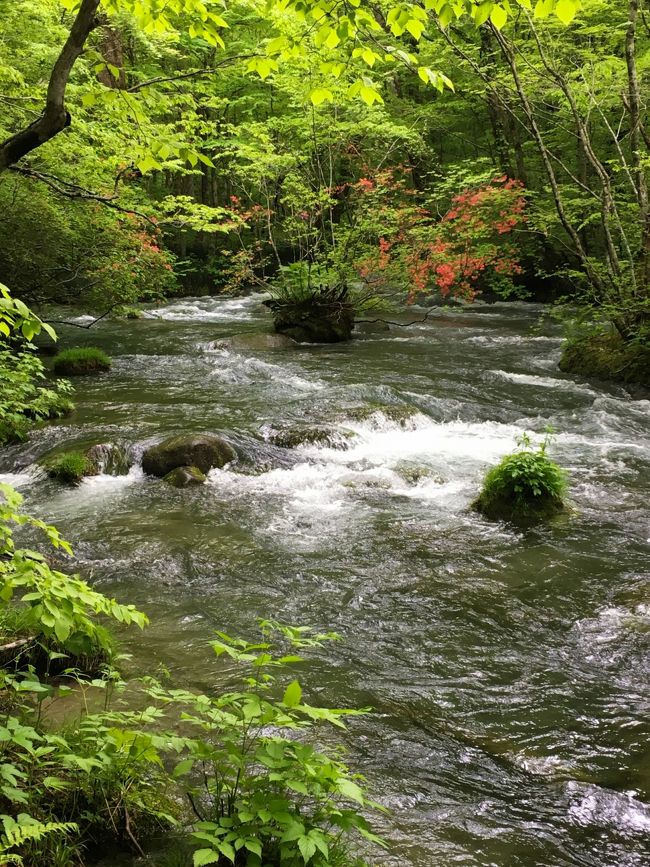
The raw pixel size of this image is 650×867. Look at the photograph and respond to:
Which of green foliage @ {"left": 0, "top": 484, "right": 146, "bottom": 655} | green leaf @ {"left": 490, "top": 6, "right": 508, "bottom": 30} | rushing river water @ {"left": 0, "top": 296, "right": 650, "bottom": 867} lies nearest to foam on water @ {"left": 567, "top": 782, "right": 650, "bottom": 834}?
rushing river water @ {"left": 0, "top": 296, "right": 650, "bottom": 867}

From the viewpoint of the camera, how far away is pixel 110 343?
17.1 meters

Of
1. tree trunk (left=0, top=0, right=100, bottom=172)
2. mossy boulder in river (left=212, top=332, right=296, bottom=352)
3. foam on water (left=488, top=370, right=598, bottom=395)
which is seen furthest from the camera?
mossy boulder in river (left=212, top=332, right=296, bottom=352)

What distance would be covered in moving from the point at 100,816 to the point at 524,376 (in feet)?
42.4

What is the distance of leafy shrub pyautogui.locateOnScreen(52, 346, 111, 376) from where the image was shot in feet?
44.5

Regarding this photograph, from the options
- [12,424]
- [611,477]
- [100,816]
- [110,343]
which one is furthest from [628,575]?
[110,343]

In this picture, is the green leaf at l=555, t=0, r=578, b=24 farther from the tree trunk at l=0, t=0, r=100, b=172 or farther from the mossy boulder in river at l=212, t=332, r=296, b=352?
the mossy boulder in river at l=212, t=332, r=296, b=352

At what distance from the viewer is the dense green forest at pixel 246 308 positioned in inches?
99.9

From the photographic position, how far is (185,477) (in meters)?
8.51

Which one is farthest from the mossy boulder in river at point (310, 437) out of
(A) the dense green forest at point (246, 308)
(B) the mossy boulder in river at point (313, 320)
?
(B) the mossy boulder in river at point (313, 320)

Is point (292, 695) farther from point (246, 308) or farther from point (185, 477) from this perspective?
point (246, 308)

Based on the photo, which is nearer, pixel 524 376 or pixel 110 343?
pixel 524 376

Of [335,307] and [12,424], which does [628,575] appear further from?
[335,307]

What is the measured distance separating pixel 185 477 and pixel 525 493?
4.36 meters

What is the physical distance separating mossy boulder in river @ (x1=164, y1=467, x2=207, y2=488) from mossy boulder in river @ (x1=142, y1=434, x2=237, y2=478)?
14 centimetres
